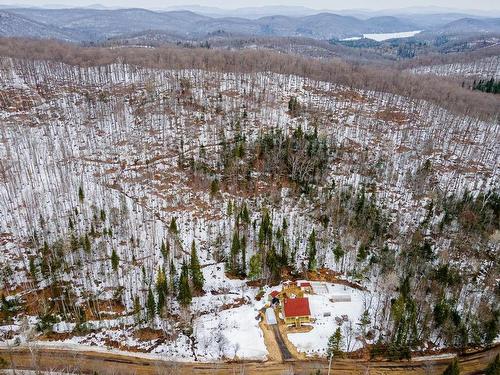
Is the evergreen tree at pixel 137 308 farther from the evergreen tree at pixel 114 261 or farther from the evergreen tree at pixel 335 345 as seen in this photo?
the evergreen tree at pixel 335 345

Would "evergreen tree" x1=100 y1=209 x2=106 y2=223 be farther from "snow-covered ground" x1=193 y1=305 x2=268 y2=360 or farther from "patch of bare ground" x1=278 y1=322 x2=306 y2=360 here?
"patch of bare ground" x1=278 y1=322 x2=306 y2=360

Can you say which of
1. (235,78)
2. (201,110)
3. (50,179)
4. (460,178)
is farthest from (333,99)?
(50,179)

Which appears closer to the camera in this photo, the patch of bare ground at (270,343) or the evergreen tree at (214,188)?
the patch of bare ground at (270,343)

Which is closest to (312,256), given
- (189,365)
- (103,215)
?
(189,365)

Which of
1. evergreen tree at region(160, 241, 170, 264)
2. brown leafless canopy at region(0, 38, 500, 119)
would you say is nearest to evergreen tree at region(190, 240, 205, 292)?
evergreen tree at region(160, 241, 170, 264)

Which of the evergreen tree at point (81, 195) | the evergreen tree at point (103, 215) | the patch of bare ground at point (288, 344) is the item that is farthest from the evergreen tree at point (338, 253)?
the evergreen tree at point (81, 195)

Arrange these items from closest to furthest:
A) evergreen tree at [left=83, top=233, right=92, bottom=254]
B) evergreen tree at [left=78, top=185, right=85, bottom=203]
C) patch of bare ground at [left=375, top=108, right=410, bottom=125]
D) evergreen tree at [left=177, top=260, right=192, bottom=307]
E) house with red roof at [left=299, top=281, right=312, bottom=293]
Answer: evergreen tree at [left=177, top=260, right=192, bottom=307] → house with red roof at [left=299, top=281, right=312, bottom=293] → evergreen tree at [left=83, top=233, right=92, bottom=254] → evergreen tree at [left=78, top=185, right=85, bottom=203] → patch of bare ground at [left=375, top=108, right=410, bottom=125]

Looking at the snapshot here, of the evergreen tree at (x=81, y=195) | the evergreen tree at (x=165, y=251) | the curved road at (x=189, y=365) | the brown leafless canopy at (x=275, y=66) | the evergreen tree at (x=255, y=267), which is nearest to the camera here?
the curved road at (x=189, y=365)
